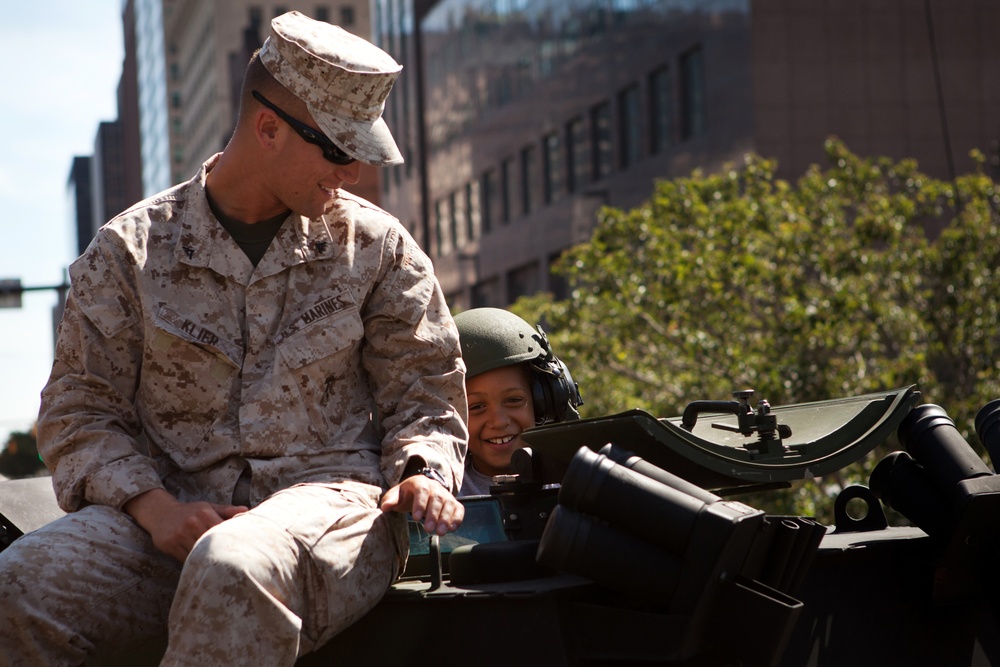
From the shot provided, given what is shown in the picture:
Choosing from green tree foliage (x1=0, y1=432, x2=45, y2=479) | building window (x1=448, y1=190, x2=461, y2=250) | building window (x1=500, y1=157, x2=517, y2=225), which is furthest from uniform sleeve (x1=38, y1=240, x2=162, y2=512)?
building window (x1=448, y1=190, x2=461, y2=250)

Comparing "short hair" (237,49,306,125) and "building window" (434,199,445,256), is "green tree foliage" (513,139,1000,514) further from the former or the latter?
"building window" (434,199,445,256)

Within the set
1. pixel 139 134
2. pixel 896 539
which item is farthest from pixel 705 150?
pixel 139 134

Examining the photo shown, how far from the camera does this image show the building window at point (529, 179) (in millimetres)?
44213

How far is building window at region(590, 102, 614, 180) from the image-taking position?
3862cm

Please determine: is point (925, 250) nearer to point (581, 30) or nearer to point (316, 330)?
point (316, 330)

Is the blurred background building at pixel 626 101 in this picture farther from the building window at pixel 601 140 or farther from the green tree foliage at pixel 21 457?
the green tree foliage at pixel 21 457

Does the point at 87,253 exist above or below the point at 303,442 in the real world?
above

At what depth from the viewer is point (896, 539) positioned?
4211mm

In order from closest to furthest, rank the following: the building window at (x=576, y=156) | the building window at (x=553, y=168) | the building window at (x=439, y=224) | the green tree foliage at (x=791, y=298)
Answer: the green tree foliage at (x=791, y=298), the building window at (x=576, y=156), the building window at (x=553, y=168), the building window at (x=439, y=224)

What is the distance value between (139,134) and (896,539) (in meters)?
155

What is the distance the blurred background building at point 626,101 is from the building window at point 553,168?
0.06 metres

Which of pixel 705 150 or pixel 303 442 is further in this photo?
pixel 705 150

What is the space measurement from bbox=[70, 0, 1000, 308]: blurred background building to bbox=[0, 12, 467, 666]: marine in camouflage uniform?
20.8m

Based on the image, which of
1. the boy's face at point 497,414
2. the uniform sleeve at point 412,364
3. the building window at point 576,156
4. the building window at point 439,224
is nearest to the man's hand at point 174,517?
the uniform sleeve at point 412,364
